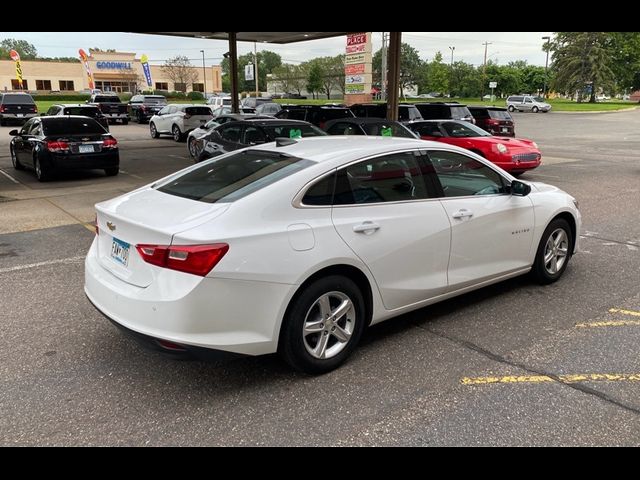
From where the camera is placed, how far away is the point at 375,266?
376 centimetres

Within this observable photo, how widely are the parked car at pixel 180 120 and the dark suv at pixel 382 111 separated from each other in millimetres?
6573

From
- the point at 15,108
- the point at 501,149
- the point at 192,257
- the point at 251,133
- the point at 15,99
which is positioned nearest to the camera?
the point at 192,257

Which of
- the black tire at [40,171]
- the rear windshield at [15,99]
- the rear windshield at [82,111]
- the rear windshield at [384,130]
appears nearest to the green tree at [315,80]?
the rear windshield at [15,99]

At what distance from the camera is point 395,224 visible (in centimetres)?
389

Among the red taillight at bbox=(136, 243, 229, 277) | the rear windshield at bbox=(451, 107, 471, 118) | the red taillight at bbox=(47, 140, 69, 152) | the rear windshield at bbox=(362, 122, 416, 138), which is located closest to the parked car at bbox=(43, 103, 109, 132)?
the red taillight at bbox=(47, 140, 69, 152)

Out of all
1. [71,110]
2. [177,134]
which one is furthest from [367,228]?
[71,110]

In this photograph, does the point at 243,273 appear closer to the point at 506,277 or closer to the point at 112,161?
the point at 506,277

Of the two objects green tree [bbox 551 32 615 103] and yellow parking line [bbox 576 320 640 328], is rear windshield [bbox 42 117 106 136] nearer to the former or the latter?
yellow parking line [bbox 576 320 640 328]

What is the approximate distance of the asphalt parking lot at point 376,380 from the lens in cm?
300

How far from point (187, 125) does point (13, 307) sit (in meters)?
19.7

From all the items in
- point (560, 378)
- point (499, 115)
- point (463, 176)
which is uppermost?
point (499, 115)

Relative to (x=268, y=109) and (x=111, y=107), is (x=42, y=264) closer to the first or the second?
→ (x=268, y=109)

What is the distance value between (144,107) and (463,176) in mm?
34647
